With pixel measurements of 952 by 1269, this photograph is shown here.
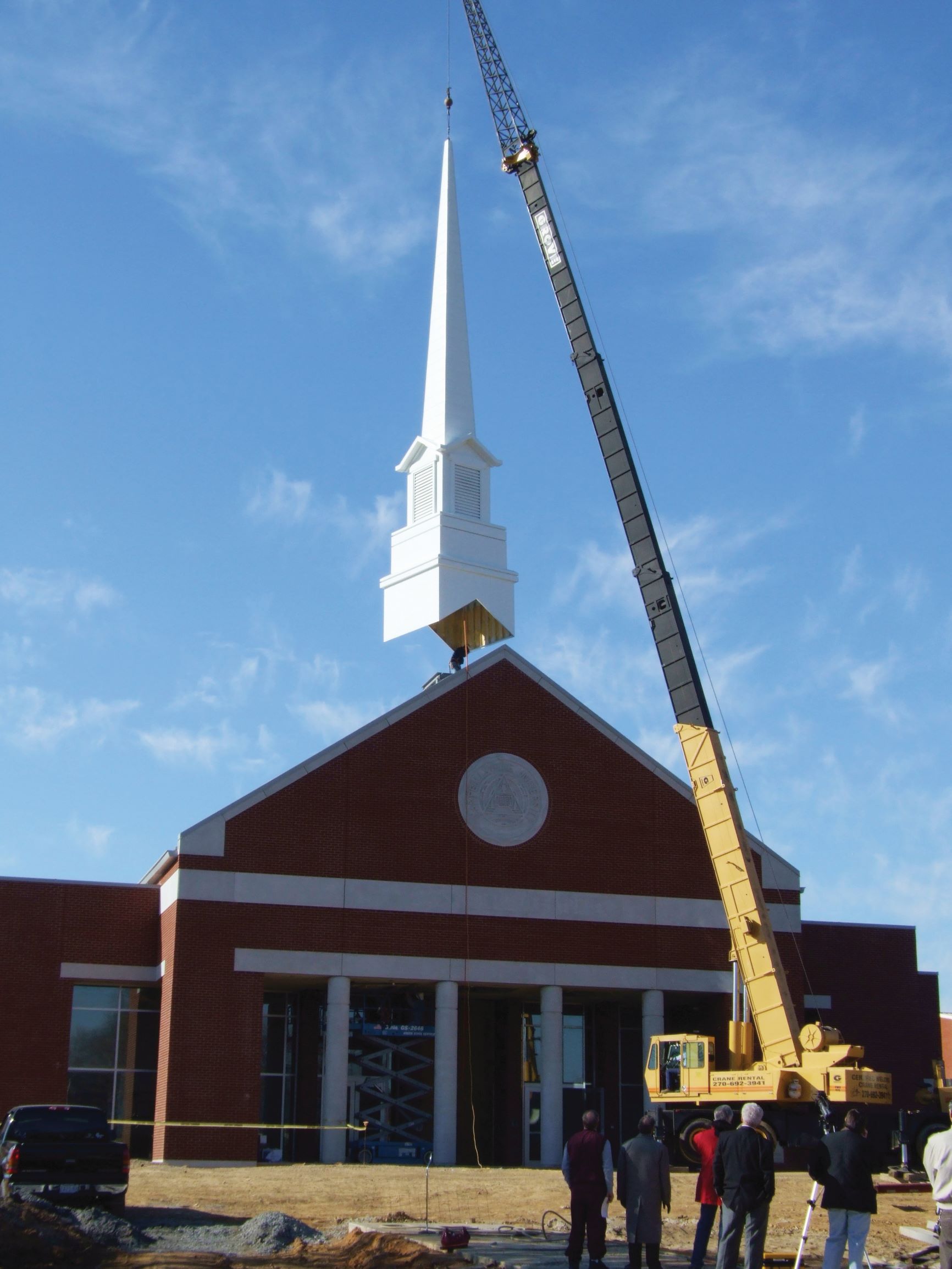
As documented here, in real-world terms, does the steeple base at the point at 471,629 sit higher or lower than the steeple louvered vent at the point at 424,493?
lower

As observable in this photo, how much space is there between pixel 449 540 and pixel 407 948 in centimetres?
1397

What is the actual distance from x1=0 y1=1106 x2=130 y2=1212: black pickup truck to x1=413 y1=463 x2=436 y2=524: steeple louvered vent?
2877 centimetres

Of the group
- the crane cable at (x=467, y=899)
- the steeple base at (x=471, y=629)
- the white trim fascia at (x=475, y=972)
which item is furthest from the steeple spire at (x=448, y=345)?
the white trim fascia at (x=475, y=972)

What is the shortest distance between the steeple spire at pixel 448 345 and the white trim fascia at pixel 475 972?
17335 millimetres

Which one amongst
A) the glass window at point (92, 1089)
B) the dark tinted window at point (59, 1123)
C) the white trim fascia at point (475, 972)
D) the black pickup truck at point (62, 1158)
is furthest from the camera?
the glass window at point (92, 1089)

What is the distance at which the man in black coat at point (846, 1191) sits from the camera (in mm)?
13789

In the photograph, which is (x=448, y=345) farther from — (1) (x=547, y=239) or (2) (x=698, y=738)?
(2) (x=698, y=738)

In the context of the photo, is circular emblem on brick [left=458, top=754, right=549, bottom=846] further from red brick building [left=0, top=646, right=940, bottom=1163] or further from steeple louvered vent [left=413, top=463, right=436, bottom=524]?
steeple louvered vent [left=413, top=463, right=436, bottom=524]

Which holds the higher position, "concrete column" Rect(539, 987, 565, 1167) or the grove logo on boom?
the grove logo on boom

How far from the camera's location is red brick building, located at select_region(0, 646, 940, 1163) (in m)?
37.5

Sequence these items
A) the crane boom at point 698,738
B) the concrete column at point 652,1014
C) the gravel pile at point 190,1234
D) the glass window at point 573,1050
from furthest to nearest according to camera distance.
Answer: the glass window at point 573,1050 → the concrete column at point 652,1014 → the crane boom at point 698,738 → the gravel pile at point 190,1234

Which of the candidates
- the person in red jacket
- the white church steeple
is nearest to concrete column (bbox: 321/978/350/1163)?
the white church steeple

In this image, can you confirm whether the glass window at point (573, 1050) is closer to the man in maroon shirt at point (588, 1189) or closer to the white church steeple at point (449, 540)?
the white church steeple at point (449, 540)

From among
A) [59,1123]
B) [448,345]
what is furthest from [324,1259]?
[448,345]
